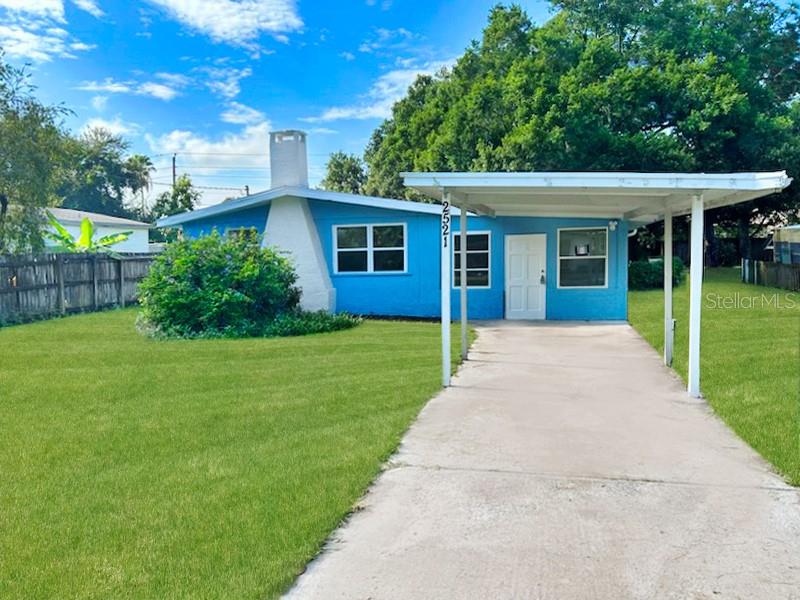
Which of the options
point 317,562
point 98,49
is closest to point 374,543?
point 317,562

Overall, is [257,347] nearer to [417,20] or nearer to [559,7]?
[417,20]

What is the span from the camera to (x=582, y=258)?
582 inches

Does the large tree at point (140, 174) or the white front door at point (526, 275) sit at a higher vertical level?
the large tree at point (140, 174)

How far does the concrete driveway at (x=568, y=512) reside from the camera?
3.22 m

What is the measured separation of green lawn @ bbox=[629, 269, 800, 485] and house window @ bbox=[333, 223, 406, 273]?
18.8 ft

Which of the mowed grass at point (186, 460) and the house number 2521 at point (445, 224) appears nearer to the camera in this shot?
the mowed grass at point (186, 460)

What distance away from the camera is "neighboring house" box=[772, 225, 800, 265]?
1000 inches

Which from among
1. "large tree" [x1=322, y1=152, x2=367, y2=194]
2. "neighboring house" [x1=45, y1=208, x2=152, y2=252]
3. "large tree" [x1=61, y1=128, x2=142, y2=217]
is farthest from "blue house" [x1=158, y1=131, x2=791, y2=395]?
"large tree" [x1=61, y1=128, x2=142, y2=217]

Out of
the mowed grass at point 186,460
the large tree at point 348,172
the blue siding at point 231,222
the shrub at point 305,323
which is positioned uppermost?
the large tree at point 348,172

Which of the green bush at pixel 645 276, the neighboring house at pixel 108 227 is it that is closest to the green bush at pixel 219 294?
the green bush at pixel 645 276

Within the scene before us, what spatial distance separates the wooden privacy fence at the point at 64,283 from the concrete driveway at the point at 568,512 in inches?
523

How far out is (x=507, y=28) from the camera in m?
25.9

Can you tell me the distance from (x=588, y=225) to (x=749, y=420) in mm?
9051

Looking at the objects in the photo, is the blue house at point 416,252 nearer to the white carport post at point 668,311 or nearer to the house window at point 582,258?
the house window at point 582,258
